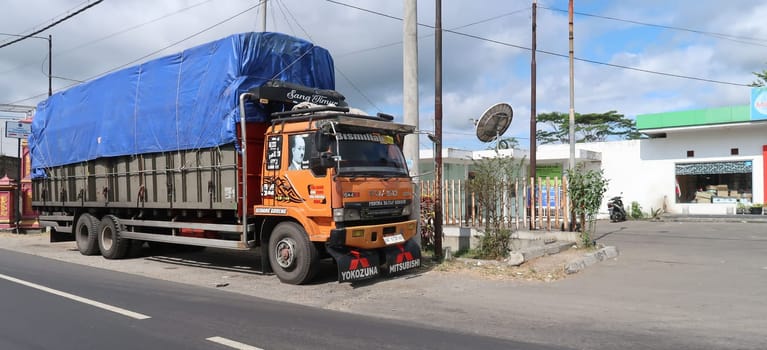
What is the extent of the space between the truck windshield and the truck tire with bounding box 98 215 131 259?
688 cm

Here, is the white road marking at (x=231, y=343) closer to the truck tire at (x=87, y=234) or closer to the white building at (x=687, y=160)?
the truck tire at (x=87, y=234)

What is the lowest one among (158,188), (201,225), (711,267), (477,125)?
(711,267)

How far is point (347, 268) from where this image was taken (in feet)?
27.7

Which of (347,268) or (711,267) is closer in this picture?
(347,268)

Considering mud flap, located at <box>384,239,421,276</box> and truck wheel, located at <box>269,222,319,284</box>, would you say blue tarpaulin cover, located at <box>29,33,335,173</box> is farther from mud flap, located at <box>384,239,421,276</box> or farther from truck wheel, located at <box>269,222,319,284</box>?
mud flap, located at <box>384,239,421,276</box>

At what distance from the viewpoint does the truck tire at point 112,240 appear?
40.7ft

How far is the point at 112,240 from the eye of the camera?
41.1 feet

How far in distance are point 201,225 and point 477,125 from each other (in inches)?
398

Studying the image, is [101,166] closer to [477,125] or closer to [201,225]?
[201,225]

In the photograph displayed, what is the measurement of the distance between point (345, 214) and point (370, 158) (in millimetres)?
1212

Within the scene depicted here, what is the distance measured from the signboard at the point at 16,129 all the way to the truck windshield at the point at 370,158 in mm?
20376

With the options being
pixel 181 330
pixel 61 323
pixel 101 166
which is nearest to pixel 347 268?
pixel 181 330

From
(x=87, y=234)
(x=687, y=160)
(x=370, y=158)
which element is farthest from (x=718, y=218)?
(x=87, y=234)

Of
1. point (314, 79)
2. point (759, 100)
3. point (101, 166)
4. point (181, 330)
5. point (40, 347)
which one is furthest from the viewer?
point (759, 100)
